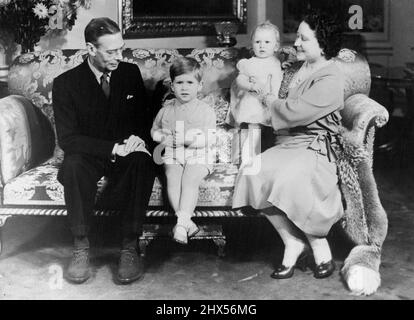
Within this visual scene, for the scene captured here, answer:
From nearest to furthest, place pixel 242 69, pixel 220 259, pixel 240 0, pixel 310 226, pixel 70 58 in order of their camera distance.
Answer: pixel 310 226 → pixel 220 259 → pixel 242 69 → pixel 70 58 → pixel 240 0

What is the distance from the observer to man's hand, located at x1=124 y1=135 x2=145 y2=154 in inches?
120

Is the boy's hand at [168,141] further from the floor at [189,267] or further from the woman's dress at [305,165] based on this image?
the floor at [189,267]

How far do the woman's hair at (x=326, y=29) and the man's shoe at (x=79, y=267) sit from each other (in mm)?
1536

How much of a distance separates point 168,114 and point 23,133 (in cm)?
80

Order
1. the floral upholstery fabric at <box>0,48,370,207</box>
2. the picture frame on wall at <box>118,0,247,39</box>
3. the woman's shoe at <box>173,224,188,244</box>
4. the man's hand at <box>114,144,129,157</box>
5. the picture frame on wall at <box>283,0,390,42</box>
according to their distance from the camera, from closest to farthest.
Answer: the woman's shoe at <box>173,224,188,244</box>, the man's hand at <box>114,144,129,157</box>, the floral upholstery fabric at <box>0,48,370,207</box>, the picture frame on wall at <box>118,0,247,39</box>, the picture frame on wall at <box>283,0,390,42</box>

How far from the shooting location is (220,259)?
3.29m

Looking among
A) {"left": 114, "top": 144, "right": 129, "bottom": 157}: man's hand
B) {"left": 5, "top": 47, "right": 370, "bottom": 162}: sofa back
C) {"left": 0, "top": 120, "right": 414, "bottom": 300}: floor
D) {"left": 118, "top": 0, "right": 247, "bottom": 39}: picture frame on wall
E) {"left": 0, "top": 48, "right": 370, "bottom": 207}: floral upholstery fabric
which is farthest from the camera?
{"left": 118, "top": 0, "right": 247, "bottom": 39}: picture frame on wall

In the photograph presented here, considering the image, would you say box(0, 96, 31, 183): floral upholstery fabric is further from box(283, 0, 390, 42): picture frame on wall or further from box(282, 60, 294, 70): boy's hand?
box(283, 0, 390, 42): picture frame on wall

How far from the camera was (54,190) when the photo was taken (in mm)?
3152

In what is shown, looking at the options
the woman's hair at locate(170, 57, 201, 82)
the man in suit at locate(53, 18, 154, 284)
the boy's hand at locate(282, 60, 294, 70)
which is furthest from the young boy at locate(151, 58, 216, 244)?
the boy's hand at locate(282, 60, 294, 70)

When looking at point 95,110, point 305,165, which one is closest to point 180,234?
point 305,165

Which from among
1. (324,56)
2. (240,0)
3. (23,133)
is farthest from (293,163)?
(240,0)

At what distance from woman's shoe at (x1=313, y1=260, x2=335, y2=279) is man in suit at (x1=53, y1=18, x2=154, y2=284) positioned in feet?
2.84

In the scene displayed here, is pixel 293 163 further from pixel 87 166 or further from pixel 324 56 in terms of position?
pixel 87 166
